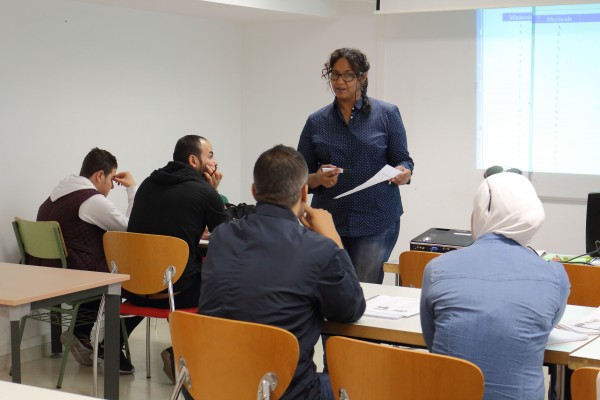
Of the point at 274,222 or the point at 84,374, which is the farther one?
the point at 84,374

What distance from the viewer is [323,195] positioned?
13.2ft

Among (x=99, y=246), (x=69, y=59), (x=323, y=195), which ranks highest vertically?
(x=69, y=59)

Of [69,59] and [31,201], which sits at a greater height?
[69,59]

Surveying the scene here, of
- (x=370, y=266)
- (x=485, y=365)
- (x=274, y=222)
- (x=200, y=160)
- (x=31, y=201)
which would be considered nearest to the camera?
(x=485, y=365)

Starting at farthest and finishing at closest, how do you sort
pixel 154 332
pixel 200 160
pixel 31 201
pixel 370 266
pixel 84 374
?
1. pixel 154 332
2. pixel 31 201
3. pixel 84 374
4. pixel 200 160
5. pixel 370 266

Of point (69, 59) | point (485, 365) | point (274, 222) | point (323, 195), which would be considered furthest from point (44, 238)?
point (485, 365)

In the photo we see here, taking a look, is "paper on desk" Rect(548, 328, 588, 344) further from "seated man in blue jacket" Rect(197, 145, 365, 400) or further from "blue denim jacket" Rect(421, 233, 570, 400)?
"seated man in blue jacket" Rect(197, 145, 365, 400)

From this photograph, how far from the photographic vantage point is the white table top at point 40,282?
10.1ft

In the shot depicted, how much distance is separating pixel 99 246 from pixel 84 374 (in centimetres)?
73

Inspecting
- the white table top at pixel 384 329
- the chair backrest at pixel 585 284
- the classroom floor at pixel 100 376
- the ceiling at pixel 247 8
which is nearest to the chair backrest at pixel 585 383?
the white table top at pixel 384 329

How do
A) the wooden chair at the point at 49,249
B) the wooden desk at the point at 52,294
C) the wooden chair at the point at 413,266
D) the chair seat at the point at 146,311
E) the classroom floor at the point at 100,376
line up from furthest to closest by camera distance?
the wooden chair at the point at 49,249, the classroom floor at the point at 100,376, the chair seat at the point at 146,311, the wooden chair at the point at 413,266, the wooden desk at the point at 52,294

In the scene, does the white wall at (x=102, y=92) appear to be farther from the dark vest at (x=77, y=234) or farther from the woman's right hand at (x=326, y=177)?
the woman's right hand at (x=326, y=177)

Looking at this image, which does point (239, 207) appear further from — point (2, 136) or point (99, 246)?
point (2, 136)

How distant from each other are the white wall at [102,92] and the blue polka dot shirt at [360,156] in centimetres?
207
